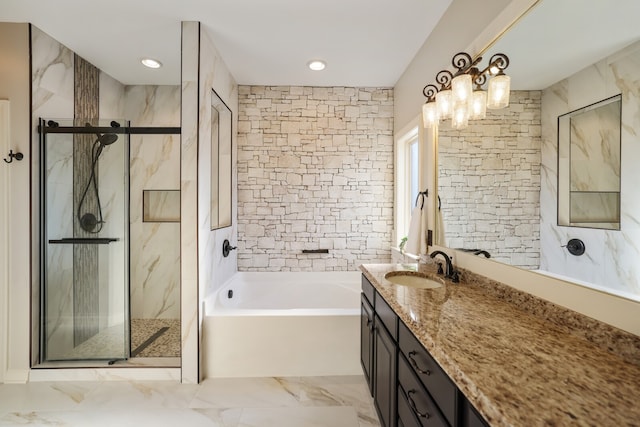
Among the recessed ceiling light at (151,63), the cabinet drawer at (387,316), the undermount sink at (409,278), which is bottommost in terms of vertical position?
the cabinet drawer at (387,316)

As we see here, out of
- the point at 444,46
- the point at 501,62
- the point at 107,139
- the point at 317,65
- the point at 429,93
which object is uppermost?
the point at 317,65

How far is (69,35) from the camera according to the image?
7.38 feet

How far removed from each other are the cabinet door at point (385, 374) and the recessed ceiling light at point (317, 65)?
2.32 meters

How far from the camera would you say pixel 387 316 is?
4.47 ft

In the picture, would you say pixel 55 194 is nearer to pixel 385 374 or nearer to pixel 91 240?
pixel 91 240

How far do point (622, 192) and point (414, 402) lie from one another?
3.13ft

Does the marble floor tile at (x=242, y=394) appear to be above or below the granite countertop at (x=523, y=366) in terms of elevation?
below

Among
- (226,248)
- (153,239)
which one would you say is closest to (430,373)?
(226,248)

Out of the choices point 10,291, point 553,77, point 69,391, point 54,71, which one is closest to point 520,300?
point 553,77

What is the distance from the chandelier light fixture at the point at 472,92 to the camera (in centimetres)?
130

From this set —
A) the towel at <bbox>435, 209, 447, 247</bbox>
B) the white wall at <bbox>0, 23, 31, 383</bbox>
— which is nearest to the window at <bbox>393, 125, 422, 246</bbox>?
the towel at <bbox>435, 209, 447, 247</bbox>

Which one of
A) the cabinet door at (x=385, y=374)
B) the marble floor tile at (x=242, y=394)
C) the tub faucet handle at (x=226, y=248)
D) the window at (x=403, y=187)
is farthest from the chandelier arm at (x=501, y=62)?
the tub faucet handle at (x=226, y=248)

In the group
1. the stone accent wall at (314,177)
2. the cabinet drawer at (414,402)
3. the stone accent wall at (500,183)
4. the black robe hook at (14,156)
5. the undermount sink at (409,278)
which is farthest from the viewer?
the stone accent wall at (314,177)

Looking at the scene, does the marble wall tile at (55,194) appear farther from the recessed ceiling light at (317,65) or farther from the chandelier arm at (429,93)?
the chandelier arm at (429,93)
